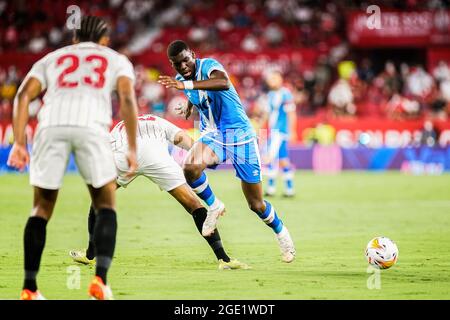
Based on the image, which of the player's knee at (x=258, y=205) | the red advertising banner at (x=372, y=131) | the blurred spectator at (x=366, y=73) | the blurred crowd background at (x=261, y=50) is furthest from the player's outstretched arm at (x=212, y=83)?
the blurred spectator at (x=366, y=73)

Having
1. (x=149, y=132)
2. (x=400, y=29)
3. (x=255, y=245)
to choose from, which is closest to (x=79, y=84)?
(x=149, y=132)

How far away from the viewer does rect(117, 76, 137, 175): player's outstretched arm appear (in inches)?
282

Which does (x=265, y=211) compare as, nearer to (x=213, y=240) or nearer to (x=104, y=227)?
(x=213, y=240)

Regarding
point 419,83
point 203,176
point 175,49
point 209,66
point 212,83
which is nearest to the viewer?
A: point 212,83

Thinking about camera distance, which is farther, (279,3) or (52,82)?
(279,3)

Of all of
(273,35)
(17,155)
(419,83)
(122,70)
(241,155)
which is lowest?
(17,155)

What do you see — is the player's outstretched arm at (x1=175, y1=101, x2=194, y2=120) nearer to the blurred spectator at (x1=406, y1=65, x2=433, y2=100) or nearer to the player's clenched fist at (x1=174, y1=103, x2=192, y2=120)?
the player's clenched fist at (x1=174, y1=103, x2=192, y2=120)

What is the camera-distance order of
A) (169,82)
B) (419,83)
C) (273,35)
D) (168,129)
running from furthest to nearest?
(273,35)
(419,83)
(168,129)
(169,82)

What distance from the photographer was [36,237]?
7262mm

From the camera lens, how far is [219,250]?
981 centimetres

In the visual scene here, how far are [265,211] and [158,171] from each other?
52.7 inches

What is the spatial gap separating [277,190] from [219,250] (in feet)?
38.5
